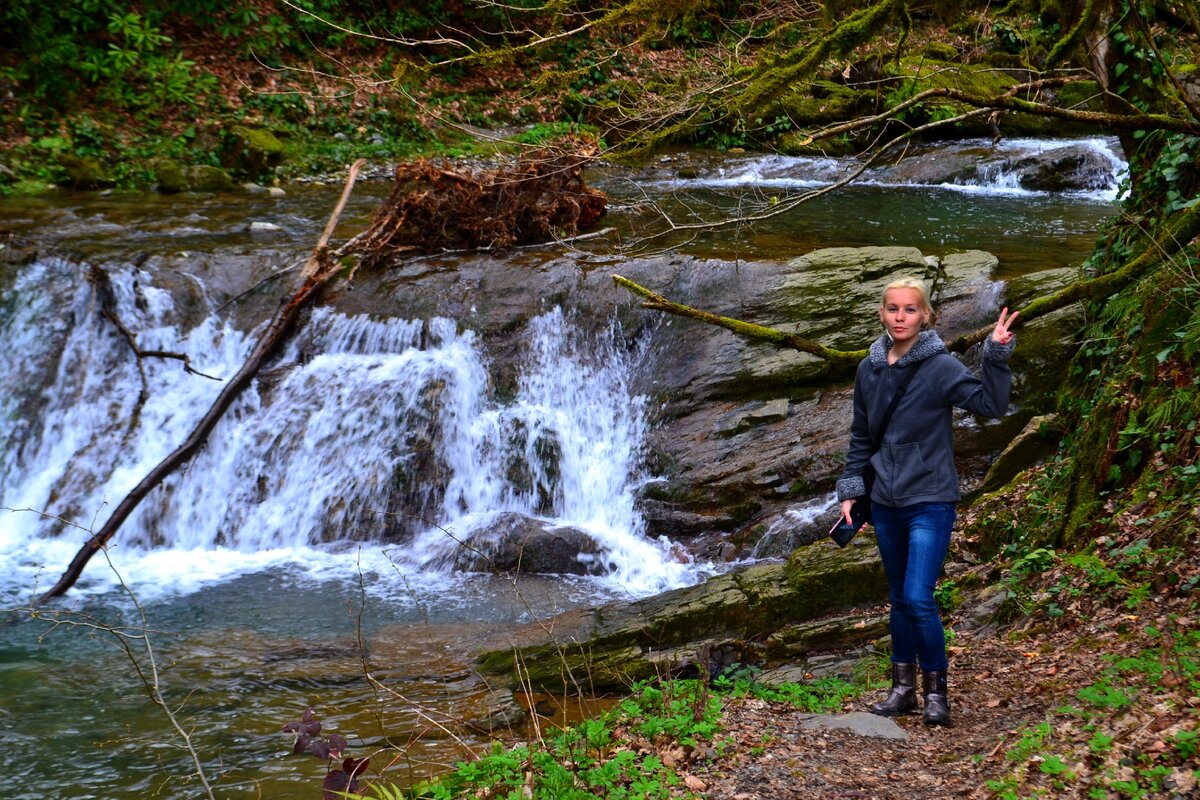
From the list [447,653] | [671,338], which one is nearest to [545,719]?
[447,653]

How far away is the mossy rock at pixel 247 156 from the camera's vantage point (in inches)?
640

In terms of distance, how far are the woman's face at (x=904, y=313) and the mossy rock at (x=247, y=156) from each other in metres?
14.1

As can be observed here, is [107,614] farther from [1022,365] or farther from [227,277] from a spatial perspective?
[1022,365]

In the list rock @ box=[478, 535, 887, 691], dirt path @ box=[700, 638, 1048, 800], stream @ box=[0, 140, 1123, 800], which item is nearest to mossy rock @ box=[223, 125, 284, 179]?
stream @ box=[0, 140, 1123, 800]

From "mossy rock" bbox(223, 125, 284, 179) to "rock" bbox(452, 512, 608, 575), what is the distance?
10.0 metres

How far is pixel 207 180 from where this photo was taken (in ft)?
51.1

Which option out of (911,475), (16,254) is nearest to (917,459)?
(911,475)

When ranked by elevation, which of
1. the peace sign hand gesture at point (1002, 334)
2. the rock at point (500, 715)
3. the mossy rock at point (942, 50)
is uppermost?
the mossy rock at point (942, 50)

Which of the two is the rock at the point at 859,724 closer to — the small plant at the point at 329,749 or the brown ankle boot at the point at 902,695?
the brown ankle boot at the point at 902,695

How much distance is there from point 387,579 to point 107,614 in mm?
2141

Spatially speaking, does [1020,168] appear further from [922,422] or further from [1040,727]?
[1040,727]

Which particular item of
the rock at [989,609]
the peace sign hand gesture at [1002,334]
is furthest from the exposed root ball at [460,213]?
the peace sign hand gesture at [1002,334]

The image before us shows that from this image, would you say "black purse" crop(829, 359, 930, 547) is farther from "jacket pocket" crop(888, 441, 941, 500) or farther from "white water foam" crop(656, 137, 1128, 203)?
"white water foam" crop(656, 137, 1128, 203)

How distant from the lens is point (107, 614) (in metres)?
7.68
